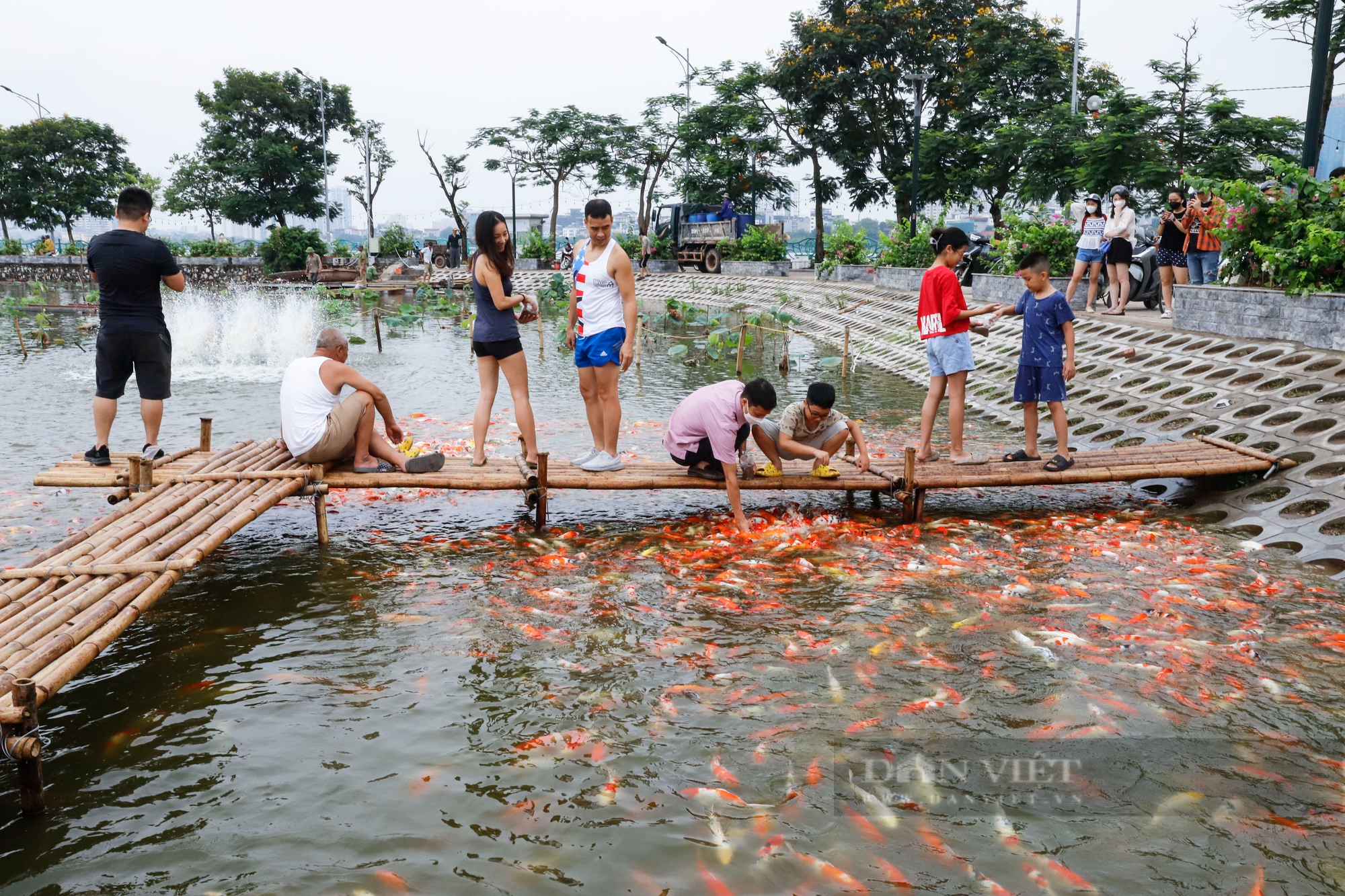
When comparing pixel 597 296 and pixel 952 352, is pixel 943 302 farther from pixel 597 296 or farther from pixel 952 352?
pixel 597 296

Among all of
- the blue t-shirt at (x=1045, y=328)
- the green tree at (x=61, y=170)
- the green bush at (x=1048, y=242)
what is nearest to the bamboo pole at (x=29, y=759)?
the blue t-shirt at (x=1045, y=328)

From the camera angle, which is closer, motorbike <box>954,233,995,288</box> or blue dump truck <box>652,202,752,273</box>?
motorbike <box>954,233,995,288</box>

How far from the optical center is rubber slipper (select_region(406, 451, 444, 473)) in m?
6.67

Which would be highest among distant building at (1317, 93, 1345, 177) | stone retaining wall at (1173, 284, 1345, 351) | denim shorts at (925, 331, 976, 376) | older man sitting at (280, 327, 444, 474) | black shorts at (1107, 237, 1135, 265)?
distant building at (1317, 93, 1345, 177)

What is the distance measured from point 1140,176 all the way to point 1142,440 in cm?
1148

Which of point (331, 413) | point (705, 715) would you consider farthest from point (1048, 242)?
point (705, 715)

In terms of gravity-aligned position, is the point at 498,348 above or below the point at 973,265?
below

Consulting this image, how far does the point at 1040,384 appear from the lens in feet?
24.8

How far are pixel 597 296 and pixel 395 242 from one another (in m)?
47.3

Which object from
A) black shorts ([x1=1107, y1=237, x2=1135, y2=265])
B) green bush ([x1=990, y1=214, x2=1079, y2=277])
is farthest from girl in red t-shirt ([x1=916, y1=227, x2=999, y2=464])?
green bush ([x1=990, y1=214, x2=1079, y2=277])

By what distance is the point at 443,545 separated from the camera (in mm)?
6848

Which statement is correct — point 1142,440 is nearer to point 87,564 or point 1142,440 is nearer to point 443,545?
point 443,545

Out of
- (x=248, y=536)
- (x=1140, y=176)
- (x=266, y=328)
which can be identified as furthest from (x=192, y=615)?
(x=1140, y=176)

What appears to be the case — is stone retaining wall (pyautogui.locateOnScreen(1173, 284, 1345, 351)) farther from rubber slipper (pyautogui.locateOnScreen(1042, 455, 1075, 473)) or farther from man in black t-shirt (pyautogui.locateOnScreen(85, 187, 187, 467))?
man in black t-shirt (pyautogui.locateOnScreen(85, 187, 187, 467))
